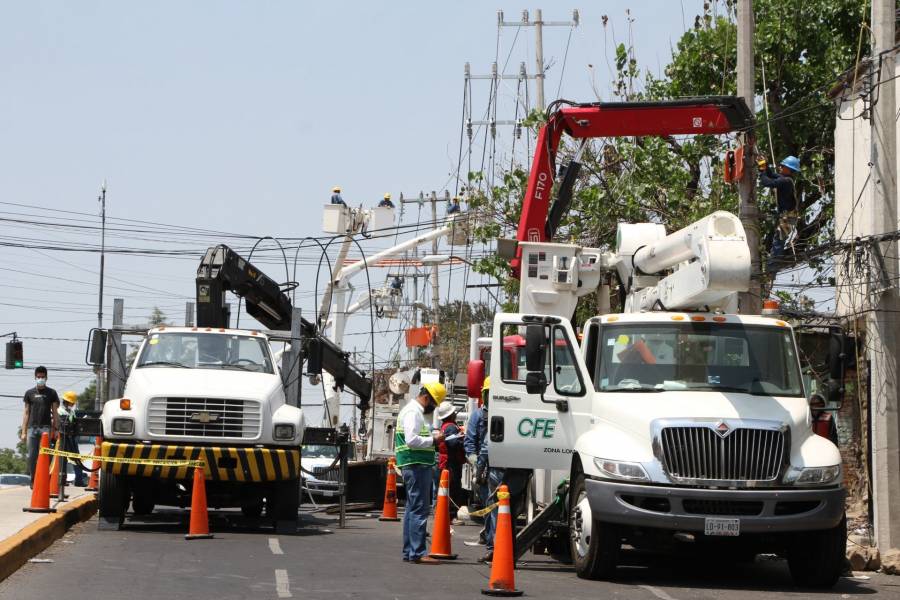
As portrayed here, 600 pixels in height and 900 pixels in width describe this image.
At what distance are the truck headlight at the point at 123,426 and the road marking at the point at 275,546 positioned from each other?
7.38 feet

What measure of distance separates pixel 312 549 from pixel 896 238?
753 cm

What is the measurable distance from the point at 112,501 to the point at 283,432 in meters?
2.29

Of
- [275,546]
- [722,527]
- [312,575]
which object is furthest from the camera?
[275,546]

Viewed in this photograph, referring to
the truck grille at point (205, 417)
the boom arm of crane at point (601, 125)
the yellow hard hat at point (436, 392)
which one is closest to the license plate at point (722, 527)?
the yellow hard hat at point (436, 392)

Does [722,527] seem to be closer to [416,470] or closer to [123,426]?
[416,470]

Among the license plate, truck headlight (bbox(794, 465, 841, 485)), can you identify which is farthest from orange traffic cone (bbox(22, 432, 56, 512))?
truck headlight (bbox(794, 465, 841, 485))

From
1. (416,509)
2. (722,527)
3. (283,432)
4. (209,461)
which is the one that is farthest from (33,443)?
(722,527)

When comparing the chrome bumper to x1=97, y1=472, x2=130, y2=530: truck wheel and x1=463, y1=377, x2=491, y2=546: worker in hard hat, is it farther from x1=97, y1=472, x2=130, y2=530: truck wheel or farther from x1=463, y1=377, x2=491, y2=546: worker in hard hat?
x1=97, y1=472, x2=130, y2=530: truck wheel

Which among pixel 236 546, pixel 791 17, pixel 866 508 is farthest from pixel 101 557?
pixel 791 17

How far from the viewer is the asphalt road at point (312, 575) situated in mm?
11320

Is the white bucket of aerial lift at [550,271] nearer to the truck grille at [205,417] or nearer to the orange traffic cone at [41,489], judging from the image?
the truck grille at [205,417]

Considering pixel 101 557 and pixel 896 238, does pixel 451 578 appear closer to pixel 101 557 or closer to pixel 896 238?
pixel 101 557

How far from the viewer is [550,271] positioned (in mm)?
16672

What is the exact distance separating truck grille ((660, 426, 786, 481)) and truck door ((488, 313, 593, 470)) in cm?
137
